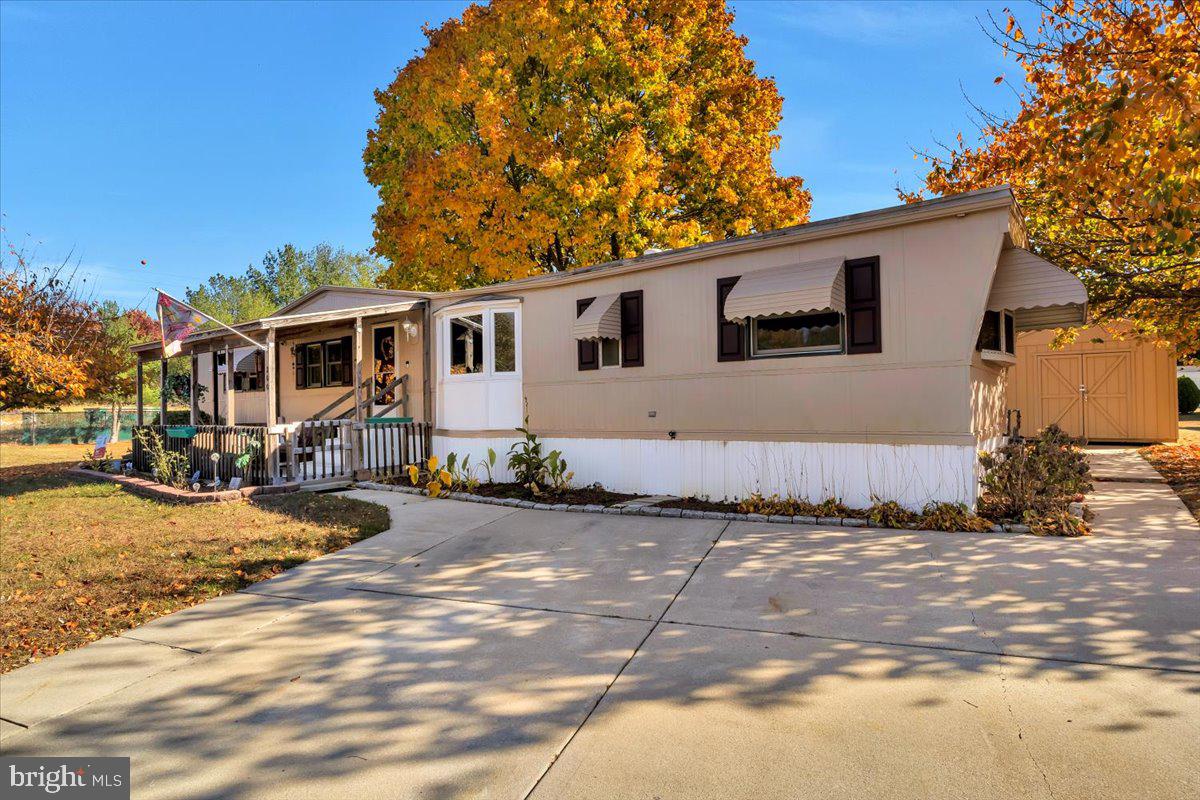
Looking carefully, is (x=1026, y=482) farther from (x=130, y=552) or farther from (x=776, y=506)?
(x=130, y=552)

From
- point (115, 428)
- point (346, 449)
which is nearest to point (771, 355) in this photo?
point (346, 449)

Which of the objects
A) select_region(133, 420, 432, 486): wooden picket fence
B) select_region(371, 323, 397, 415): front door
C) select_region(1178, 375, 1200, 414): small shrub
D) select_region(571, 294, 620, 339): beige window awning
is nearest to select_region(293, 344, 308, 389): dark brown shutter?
select_region(371, 323, 397, 415): front door

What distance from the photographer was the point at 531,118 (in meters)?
14.0

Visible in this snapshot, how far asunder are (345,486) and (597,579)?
6.46m

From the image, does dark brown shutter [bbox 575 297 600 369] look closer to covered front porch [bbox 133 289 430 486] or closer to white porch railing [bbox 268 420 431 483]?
covered front porch [bbox 133 289 430 486]

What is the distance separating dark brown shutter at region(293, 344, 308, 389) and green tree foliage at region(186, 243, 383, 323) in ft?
111

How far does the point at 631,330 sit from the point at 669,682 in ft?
20.8

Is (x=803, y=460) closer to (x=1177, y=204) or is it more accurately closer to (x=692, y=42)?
(x=1177, y=204)

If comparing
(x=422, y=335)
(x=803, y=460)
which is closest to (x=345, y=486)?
(x=422, y=335)

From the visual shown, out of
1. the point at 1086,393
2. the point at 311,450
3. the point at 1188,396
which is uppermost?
the point at 1086,393

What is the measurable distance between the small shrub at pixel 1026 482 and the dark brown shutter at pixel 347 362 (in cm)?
1180

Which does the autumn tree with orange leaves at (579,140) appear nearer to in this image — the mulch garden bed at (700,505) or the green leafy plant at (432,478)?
the green leafy plant at (432,478)

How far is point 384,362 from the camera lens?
13.1m

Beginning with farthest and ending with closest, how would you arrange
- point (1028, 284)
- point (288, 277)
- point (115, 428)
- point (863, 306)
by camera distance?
1. point (288, 277)
2. point (115, 428)
3. point (863, 306)
4. point (1028, 284)
